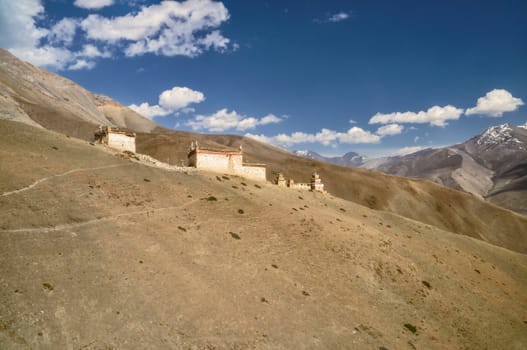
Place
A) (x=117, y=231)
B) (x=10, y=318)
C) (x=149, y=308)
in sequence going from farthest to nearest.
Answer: (x=117, y=231), (x=149, y=308), (x=10, y=318)

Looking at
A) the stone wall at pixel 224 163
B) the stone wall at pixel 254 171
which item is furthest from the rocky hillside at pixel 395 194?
the stone wall at pixel 224 163

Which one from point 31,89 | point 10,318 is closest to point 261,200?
point 10,318

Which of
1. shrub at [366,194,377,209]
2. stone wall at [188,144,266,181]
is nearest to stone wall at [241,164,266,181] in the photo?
stone wall at [188,144,266,181]

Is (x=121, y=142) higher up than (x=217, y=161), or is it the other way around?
(x=121, y=142)

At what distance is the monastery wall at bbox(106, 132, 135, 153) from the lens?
182 feet

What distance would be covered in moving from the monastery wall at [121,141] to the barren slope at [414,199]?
264 feet

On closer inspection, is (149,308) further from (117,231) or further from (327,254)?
(327,254)

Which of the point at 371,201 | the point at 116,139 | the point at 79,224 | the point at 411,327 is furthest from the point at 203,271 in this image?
the point at 371,201

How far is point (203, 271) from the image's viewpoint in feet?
97.0

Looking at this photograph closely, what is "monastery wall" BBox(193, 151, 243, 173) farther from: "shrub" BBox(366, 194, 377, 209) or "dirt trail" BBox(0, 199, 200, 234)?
"shrub" BBox(366, 194, 377, 209)

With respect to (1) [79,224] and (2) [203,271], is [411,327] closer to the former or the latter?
(2) [203,271]

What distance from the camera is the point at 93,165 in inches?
1620

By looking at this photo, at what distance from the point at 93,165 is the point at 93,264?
745 inches

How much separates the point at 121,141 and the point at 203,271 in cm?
3420
